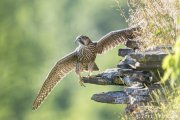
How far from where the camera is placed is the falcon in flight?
17.2 metres

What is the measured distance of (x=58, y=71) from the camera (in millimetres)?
18094

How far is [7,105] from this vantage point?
193ft

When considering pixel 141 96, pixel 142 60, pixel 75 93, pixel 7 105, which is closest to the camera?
pixel 142 60

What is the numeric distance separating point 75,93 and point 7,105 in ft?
49.8

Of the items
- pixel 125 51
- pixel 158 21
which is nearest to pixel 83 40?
pixel 125 51

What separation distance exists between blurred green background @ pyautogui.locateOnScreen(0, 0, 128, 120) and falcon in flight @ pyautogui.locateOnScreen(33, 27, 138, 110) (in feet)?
111

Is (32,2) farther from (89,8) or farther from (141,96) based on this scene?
(141,96)

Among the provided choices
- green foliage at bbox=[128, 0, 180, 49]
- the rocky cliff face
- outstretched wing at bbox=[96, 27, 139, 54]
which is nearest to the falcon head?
outstretched wing at bbox=[96, 27, 139, 54]

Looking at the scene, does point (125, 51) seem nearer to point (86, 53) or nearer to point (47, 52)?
point (86, 53)

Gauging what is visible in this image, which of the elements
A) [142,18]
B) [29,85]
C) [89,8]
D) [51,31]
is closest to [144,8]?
[142,18]

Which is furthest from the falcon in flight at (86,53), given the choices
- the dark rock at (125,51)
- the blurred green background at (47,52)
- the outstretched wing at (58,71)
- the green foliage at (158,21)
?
the blurred green background at (47,52)

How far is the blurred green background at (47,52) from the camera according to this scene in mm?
60341

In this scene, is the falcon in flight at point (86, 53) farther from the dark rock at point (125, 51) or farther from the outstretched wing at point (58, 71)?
the dark rock at point (125, 51)

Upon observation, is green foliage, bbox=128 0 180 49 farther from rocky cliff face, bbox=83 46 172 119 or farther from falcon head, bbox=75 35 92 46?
falcon head, bbox=75 35 92 46
